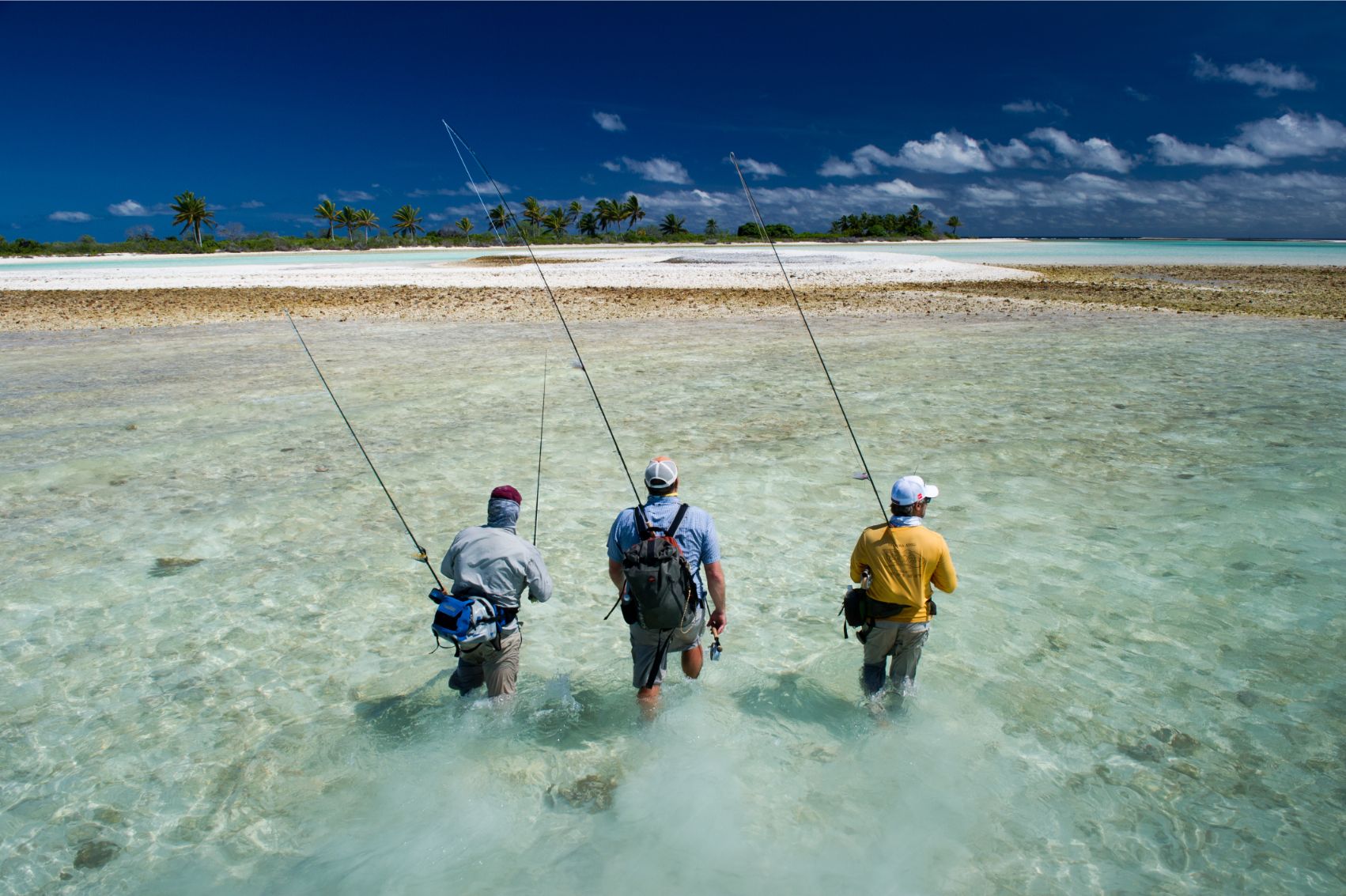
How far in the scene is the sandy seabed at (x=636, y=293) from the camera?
2592 centimetres

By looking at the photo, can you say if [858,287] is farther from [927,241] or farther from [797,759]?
[927,241]

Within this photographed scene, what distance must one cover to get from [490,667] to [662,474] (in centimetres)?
165

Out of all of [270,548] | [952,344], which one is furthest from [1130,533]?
[952,344]

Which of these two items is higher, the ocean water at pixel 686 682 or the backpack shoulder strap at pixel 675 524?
the backpack shoulder strap at pixel 675 524

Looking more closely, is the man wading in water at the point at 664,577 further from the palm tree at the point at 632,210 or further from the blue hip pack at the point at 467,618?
the palm tree at the point at 632,210

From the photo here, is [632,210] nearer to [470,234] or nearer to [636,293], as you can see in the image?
[470,234]

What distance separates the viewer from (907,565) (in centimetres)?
478

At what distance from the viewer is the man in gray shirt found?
4.77 m

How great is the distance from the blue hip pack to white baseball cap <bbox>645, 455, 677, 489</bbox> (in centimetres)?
115

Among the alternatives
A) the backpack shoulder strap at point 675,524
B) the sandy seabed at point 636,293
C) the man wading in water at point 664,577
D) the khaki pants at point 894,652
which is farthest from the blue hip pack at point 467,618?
the sandy seabed at point 636,293

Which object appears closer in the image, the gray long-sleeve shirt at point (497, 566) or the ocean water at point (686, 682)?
the ocean water at point (686, 682)

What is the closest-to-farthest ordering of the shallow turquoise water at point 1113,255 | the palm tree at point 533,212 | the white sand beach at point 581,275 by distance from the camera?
the white sand beach at point 581,275 → the shallow turquoise water at point 1113,255 → the palm tree at point 533,212

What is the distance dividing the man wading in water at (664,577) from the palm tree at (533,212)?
10267cm

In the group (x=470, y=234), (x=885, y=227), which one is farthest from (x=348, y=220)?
(x=885, y=227)
